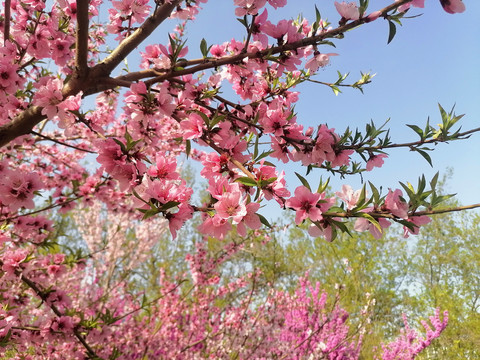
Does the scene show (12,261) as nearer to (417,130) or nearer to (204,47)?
(204,47)

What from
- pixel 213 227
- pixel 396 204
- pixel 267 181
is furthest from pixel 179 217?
pixel 396 204

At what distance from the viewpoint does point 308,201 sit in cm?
140

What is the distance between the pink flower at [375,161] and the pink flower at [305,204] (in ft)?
2.89

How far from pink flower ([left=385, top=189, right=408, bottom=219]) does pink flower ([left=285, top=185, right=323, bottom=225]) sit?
0.31 meters

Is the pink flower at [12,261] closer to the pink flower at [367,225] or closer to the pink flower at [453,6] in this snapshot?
the pink flower at [367,225]

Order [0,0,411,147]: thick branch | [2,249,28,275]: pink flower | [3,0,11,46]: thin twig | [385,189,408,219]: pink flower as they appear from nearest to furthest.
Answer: [385,189,408,219]: pink flower, [0,0,411,147]: thick branch, [3,0,11,46]: thin twig, [2,249,28,275]: pink flower

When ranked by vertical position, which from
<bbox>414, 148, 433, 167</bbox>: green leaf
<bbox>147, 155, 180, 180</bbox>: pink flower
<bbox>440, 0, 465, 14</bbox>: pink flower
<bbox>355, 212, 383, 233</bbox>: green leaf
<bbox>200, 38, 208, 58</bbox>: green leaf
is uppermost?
<bbox>200, 38, 208, 58</bbox>: green leaf

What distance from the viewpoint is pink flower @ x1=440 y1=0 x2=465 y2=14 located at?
1660 millimetres

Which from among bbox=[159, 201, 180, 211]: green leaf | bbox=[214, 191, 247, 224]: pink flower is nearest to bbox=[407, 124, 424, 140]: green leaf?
bbox=[214, 191, 247, 224]: pink flower

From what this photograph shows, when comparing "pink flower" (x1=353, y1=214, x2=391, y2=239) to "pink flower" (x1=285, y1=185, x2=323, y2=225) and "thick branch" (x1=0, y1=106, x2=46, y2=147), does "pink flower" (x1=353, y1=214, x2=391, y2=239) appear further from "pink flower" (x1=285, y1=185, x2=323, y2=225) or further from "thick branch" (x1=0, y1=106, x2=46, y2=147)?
"thick branch" (x1=0, y1=106, x2=46, y2=147)

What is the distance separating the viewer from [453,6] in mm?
1688

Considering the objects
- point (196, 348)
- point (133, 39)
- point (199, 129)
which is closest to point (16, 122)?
point (133, 39)

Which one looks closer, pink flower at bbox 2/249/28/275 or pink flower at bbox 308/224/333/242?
pink flower at bbox 308/224/333/242

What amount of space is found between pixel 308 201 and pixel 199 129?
28.0 inches
